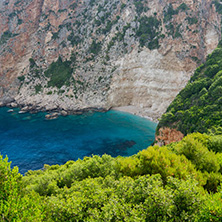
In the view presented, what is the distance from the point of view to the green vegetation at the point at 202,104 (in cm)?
3012

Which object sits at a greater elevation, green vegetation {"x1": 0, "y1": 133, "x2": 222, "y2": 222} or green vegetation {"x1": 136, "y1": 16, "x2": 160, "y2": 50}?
green vegetation {"x1": 136, "y1": 16, "x2": 160, "y2": 50}

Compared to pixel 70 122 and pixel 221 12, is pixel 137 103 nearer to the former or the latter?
pixel 70 122

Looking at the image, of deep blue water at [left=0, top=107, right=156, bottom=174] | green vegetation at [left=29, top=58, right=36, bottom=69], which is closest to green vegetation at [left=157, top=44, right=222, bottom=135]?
deep blue water at [left=0, top=107, right=156, bottom=174]

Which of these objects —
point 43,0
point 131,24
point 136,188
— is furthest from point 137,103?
point 43,0

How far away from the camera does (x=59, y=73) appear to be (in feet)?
263

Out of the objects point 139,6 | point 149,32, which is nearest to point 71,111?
point 149,32

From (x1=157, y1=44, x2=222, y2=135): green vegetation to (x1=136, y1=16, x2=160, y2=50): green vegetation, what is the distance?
2655 cm

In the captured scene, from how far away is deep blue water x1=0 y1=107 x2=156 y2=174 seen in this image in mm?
39469

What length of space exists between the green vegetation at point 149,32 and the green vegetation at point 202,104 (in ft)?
87.1

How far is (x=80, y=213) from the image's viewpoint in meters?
7.97

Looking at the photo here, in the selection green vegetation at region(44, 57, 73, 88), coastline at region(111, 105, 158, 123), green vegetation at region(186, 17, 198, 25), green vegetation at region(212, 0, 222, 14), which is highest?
green vegetation at region(212, 0, 222, 14)

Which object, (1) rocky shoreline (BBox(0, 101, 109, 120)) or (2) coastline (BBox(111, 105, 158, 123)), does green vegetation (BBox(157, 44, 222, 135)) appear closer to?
(2) coastline (BBox(111, 105, 158, 123))

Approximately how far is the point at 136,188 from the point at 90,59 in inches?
2916

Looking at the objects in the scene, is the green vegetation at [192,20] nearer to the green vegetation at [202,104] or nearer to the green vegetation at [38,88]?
the green vegetation at [202,104]
